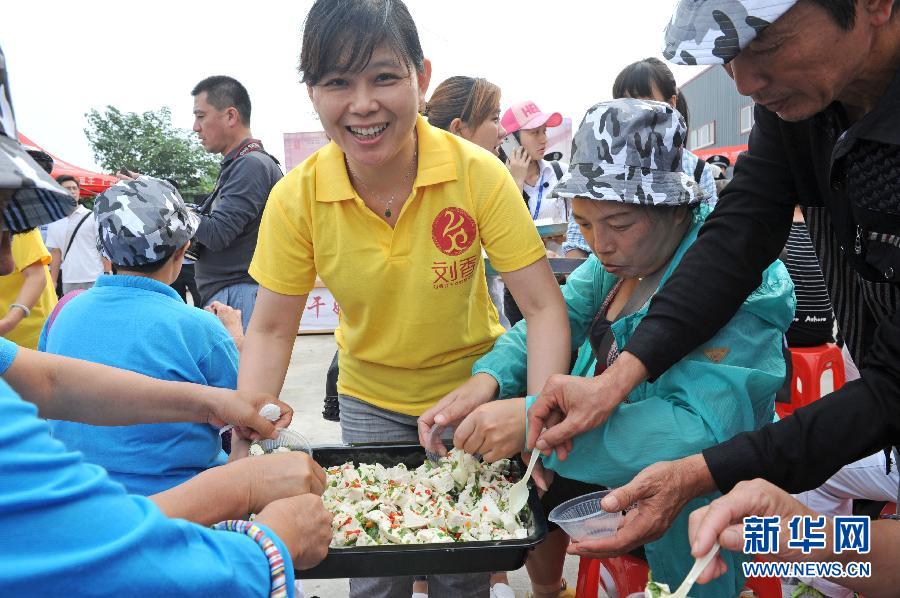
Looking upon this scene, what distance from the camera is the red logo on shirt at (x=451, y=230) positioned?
1929 mm

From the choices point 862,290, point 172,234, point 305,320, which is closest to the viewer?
point 862,290

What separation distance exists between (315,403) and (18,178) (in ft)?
16.3

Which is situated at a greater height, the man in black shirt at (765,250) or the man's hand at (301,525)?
the man in black shirt at (765,250)

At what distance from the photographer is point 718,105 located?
2766 centimetres

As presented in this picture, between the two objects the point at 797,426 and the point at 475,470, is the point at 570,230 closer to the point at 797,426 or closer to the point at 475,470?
the point at 475,470

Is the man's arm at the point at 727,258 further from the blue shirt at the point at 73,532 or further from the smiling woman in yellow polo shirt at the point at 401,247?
the blue shirt at the point at 73,532

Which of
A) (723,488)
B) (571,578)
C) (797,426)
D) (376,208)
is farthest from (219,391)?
(571,578)

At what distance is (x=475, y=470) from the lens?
1830 mm

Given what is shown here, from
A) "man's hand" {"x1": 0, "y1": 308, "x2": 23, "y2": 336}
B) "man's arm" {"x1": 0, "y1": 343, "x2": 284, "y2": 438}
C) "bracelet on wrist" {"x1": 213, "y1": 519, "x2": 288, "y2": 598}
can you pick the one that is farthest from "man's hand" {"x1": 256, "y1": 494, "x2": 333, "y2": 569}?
"man's hand" {"x1": 0, "y1": 308, "x2": 23, "y2": 336}

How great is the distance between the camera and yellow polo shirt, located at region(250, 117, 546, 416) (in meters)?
1.92

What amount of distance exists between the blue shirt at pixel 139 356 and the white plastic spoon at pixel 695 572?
1.47m

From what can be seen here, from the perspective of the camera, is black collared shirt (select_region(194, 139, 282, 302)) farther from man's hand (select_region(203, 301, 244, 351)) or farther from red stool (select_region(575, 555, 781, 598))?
red stool (select_region(575, 555, 781, 598))

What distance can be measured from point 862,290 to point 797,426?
432mm

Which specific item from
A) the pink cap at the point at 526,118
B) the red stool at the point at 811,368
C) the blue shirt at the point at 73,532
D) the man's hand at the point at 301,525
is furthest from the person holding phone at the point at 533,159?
the blue shirt at the point at 73,532
